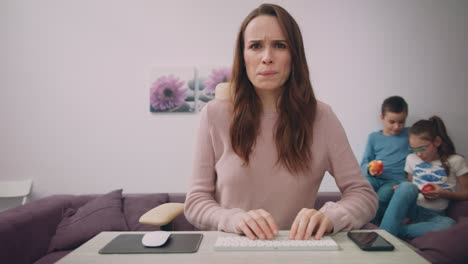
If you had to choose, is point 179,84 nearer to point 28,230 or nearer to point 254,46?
point 28,230

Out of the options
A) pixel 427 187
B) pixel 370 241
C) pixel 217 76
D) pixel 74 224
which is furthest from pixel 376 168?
pixel 74 224

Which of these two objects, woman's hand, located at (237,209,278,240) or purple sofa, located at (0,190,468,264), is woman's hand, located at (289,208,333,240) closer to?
woman's hand, located at (237,209,278,240)

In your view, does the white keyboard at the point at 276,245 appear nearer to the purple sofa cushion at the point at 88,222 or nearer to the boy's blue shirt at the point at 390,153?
the purple sofa cushion at the point at 88,222

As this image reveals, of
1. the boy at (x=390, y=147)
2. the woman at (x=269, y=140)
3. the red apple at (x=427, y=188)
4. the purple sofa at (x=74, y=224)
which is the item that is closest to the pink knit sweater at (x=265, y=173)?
the woman at (x=269, y=140)

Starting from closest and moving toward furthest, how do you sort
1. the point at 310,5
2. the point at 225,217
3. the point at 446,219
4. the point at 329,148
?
the point at 225,217 < the point at 329,148 < the point at 446,219 < the point at 310,5

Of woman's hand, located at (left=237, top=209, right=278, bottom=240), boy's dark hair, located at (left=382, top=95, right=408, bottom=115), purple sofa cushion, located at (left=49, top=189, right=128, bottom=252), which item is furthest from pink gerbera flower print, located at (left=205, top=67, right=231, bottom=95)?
woman's hand, located at (left=237, top=209, right=278, bottom=240)

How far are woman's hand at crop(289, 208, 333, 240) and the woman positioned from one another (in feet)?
0.75

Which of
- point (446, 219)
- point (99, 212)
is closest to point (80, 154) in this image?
point (99, 212)

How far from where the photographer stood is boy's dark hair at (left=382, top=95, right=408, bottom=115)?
8.46ft

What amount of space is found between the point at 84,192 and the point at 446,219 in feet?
9.74

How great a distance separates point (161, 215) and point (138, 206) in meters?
0.91

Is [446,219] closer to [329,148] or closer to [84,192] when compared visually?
[329,148]

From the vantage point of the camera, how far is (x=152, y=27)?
2.88 m

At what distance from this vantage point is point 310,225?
79 centimetres
